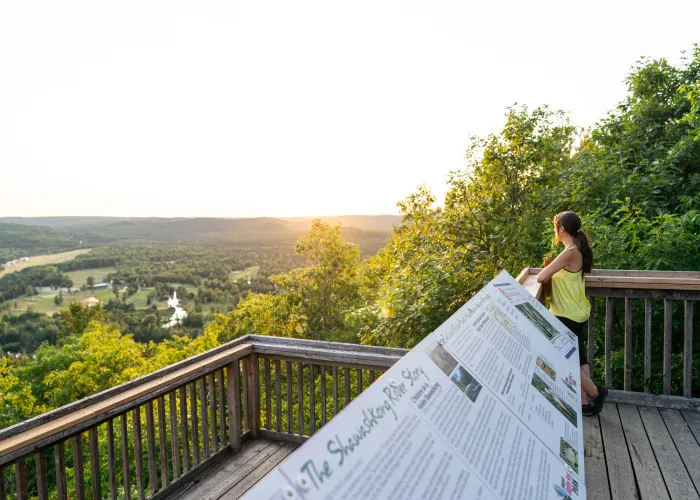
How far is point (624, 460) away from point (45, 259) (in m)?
92.9

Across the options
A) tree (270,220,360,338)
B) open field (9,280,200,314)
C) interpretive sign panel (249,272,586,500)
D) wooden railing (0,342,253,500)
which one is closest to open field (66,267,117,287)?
open field (9,280,200,314)

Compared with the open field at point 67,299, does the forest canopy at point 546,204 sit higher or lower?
higher

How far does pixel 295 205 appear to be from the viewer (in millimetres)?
66625

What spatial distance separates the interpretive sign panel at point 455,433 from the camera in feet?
1.94

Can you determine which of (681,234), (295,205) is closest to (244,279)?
(295,205)

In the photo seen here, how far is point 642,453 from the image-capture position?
8.93 ft

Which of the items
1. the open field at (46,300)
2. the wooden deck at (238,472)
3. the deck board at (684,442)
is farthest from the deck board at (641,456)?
the open field at (46,300)

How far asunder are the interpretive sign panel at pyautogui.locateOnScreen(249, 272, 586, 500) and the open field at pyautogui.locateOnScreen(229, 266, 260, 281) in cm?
5686

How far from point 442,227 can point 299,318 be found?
15.3 metres

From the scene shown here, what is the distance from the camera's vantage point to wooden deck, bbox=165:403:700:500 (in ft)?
7.82

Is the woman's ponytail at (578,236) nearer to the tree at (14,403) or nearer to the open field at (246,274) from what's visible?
the tree at (14,403)

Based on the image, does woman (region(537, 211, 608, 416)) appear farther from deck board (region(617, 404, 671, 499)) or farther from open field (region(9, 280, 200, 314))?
open field (region(9, 280, 200, 314))

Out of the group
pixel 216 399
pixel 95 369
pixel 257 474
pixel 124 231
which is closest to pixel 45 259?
pixel 124 231

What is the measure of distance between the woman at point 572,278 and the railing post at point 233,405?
2115 millimetres
